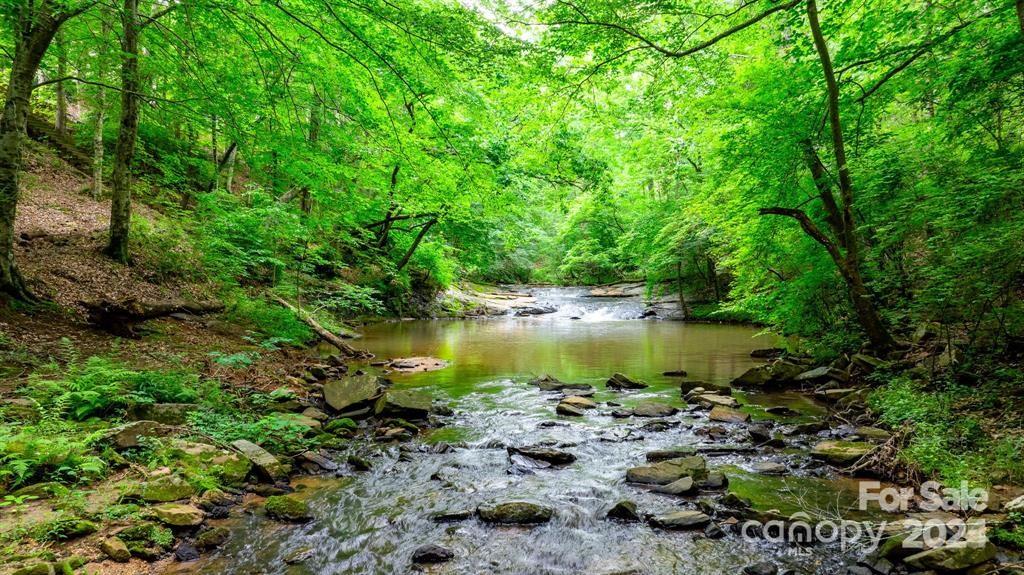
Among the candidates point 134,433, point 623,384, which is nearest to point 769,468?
point 623,384

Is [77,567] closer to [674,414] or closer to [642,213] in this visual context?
[674,414]

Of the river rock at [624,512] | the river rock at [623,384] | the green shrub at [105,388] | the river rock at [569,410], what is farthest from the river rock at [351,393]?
the river rock at [623,384]

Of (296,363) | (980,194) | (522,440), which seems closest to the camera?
(980,194)

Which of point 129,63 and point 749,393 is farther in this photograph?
point 749,393

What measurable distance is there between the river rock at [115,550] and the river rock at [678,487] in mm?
4450

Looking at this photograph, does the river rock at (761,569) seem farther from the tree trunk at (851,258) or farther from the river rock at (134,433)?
the tree trunk at (851,258)

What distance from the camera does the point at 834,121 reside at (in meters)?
7.13

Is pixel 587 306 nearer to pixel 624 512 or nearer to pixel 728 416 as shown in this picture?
pixel 728 416

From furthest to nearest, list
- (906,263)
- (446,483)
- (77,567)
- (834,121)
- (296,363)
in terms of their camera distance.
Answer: (296,363)
(906,263)
(834,121)
(446,483)
(77,567)

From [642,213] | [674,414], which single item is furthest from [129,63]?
[642,213]

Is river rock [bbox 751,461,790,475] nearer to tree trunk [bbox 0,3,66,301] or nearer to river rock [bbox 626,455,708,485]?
river rock [bbox 626,455,708,485]

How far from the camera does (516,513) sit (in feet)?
13.8

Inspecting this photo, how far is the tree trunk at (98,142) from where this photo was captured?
1151 centimetres

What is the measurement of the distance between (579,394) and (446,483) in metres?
4.24
